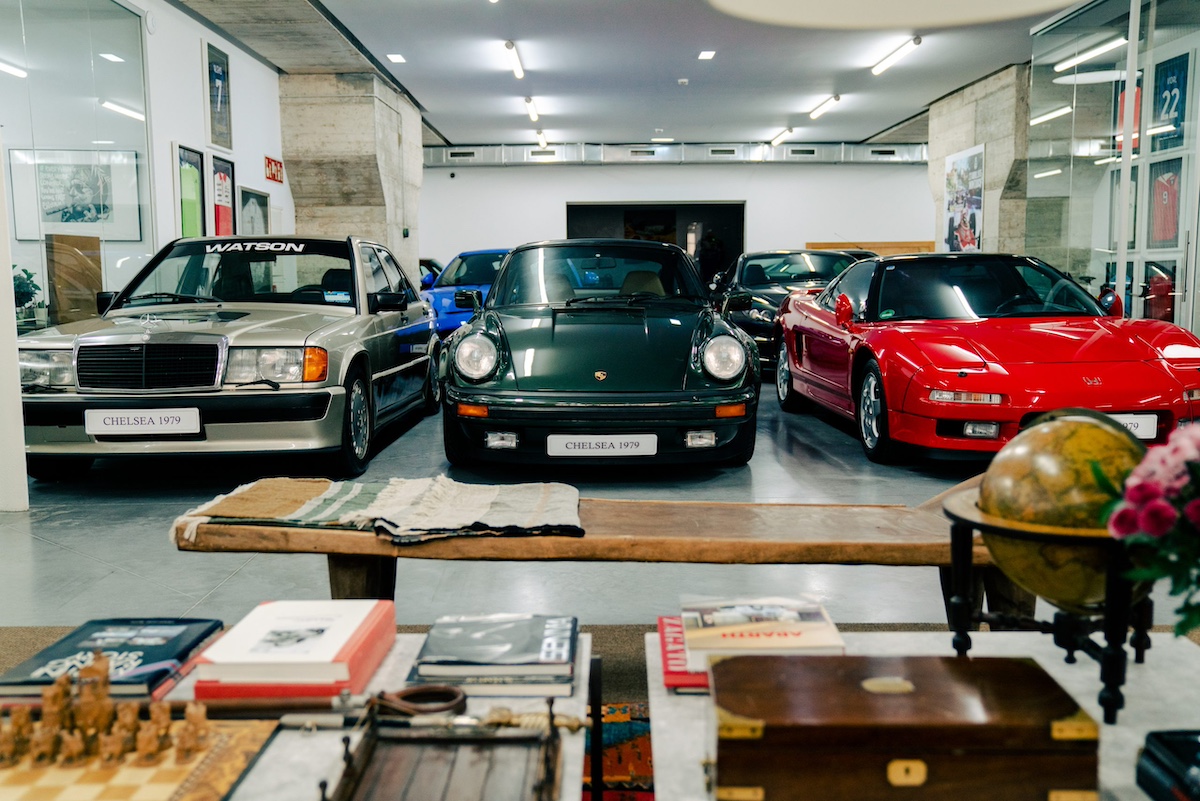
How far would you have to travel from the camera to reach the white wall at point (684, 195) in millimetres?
21703

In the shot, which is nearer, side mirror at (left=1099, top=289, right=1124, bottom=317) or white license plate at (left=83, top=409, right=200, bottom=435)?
white license plate at (left=83, top=409, right=200, bottom=435)

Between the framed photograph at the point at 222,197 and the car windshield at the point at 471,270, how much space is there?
298 cm

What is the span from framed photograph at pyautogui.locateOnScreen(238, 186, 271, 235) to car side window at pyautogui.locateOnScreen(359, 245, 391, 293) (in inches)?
249

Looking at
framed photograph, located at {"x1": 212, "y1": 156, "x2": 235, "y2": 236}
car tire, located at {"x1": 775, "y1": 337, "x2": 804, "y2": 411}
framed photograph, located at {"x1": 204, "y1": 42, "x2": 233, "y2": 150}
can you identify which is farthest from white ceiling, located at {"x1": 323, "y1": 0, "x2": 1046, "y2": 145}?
car tire, located at {"x1": 775, "y1": 337, "x2": 804, "y2": 411}

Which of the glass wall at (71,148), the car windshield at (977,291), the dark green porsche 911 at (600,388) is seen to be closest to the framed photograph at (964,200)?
the car windshield at (977,291)

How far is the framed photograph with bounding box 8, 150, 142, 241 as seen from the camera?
7125mm

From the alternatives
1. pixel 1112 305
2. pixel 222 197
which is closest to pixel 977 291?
pixel 1112 305

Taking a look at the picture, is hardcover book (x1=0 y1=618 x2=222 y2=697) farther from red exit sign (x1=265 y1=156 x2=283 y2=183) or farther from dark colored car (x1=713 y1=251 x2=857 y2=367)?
red exit sign (x1=265 y1=156 x2=283 y2=183)

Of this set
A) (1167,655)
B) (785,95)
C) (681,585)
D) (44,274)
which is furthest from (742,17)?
(1167,655)

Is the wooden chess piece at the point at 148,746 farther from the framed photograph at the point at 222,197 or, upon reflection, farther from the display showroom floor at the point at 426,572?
the framed photograph at the point at 222,197

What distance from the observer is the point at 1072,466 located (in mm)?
1260

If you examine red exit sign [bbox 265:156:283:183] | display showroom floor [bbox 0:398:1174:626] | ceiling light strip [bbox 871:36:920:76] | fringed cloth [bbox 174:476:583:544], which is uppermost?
ceiling light strip [bbox 871:36:920:76]

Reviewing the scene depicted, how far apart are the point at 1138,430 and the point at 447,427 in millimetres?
3318

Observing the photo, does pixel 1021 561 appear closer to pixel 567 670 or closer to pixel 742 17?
pixel 567 670
